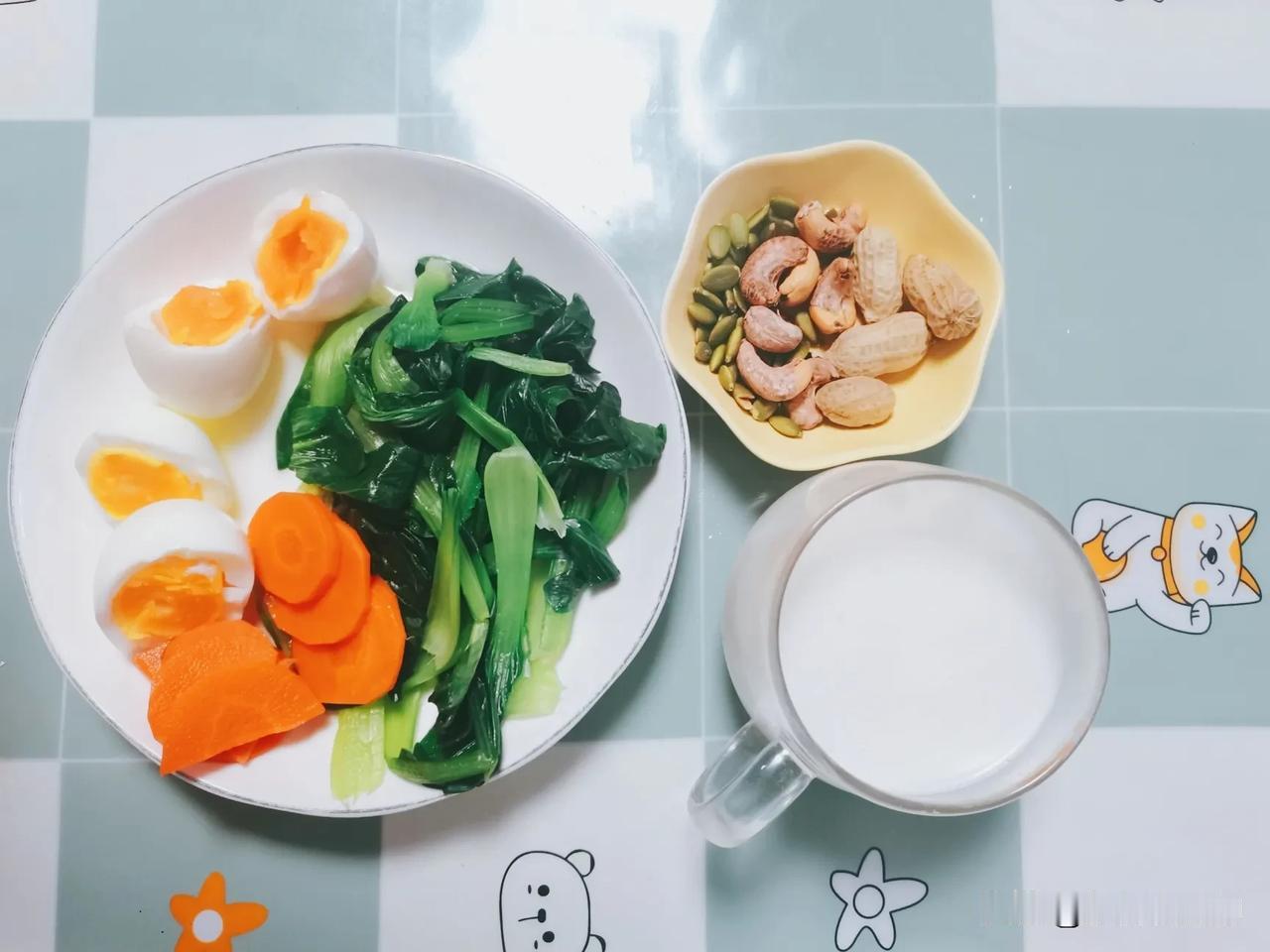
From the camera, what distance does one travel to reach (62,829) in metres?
0.85

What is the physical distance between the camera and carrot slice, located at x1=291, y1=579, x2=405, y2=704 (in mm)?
767

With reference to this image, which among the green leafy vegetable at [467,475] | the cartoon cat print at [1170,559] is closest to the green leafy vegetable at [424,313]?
the green leafy vegetable at [467,475]

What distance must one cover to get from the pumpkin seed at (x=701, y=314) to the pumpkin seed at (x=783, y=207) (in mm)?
103

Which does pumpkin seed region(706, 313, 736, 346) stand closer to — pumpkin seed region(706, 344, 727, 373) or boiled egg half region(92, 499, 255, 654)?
pumpkin seed region(706, 344, 727, 373)

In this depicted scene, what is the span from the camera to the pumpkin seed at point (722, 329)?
82cm

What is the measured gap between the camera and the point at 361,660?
2.52ft

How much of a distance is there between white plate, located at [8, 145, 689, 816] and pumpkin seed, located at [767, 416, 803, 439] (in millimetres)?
86

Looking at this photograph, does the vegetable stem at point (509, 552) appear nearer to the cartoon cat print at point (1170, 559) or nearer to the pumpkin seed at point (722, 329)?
the pumpkin seed at point (722, 329)

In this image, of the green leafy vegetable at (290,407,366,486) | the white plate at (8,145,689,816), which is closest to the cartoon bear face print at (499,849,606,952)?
the white plate at (8,145,689,816)

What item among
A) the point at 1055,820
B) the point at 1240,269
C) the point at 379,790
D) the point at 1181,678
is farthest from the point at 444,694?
the point at 1240,269

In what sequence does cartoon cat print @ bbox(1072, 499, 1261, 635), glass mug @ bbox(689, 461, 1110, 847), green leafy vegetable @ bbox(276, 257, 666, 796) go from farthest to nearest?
cartoon cat print @ bbox(1072, 499, 1261, 635) < green leafy vegetable @ bbox(276, 257, 666, 796) < glass mug @ bbox(689, 461, 1110, 847)

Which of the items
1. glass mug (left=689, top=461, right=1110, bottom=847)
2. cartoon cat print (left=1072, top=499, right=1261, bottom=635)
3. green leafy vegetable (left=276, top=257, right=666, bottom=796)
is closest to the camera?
glass mug (left=689, top=461, right=1110, bottom=847)

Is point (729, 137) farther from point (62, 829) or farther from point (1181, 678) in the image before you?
point (62, 829)

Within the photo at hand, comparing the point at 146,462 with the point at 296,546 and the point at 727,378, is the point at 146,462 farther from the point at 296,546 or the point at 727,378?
the point at 727,378
